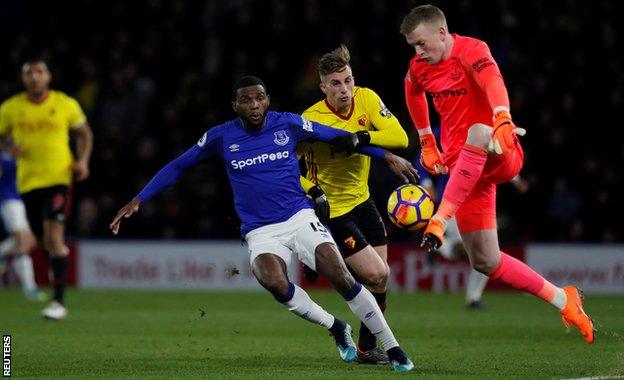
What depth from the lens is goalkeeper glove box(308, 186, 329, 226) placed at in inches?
348

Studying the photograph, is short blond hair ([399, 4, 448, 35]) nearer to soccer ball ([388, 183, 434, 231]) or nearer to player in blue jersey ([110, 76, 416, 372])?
A: player in blue jersey ([110, 76, 416, 372])

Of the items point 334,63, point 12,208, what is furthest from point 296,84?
point 334,63

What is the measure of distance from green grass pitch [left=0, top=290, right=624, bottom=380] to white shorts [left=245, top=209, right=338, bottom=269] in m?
0.79

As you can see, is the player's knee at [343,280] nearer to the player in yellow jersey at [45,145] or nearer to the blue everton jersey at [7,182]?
the player in yellow jersey at [45,145]

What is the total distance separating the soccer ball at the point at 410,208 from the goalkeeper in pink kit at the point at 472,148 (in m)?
0.15

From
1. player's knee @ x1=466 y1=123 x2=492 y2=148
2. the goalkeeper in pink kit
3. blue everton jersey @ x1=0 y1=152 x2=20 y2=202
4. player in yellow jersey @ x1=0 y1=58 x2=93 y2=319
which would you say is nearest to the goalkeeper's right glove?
the goalkeeper in pink kit

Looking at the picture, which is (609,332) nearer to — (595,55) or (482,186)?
(482,186)

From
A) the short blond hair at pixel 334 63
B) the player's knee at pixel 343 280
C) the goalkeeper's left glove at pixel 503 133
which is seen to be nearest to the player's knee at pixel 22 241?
the short blond hair at pixel 334 63

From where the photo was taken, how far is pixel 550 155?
18.5 metres

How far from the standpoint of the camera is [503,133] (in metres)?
7.90

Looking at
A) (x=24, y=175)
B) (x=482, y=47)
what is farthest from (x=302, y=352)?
(x=24, y=175)

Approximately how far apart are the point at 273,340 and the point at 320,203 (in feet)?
7.80

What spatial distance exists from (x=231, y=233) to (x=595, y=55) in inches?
247

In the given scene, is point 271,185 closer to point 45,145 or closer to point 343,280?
point 343,280
